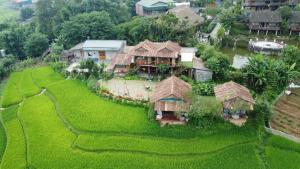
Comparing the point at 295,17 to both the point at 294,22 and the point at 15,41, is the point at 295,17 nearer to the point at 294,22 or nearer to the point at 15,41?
the point at 294,22

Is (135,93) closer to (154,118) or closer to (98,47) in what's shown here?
(154,118)

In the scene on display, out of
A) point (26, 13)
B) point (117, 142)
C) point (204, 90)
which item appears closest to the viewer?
point (117, 142)

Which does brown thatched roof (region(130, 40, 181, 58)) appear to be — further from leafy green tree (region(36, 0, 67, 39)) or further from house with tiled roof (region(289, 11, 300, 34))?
leafy green tree (region(36, 0, 67, 39))

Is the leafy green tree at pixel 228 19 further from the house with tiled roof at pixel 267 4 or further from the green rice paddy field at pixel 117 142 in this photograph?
the green rice paddy field at pixel 117 142

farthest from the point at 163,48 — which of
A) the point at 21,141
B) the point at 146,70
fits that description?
the point at 21,141

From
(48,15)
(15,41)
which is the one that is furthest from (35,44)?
(48,15)

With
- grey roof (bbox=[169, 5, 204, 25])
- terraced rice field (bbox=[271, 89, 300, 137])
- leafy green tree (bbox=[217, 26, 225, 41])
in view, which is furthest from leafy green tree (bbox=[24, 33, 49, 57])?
terraced rice field (bbox=[271, 89, 300, 137])
